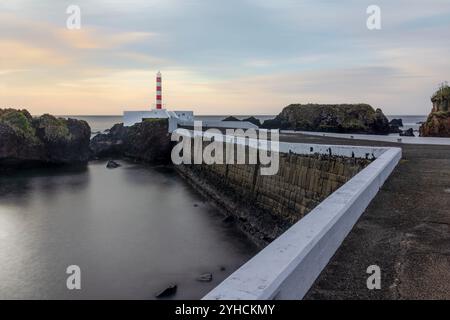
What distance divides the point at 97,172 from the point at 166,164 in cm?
689

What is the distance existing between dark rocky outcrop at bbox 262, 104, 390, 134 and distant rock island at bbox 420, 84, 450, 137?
372 inches

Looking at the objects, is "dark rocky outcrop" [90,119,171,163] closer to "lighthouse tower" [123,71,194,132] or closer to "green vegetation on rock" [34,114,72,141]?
"lighthouse tower" [123,71,194,132]

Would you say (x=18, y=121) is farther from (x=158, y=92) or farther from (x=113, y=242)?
(x=113, y=242)

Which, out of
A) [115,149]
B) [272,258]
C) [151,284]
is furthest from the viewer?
[115,149]

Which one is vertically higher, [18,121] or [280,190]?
[18,121]

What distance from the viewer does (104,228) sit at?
54.3ft

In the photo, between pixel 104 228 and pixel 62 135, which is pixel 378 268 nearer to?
pixel 104 228

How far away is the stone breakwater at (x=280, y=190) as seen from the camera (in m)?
11.9

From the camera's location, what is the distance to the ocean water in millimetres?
10391

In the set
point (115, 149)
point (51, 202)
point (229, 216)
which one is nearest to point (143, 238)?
point (229, 216)

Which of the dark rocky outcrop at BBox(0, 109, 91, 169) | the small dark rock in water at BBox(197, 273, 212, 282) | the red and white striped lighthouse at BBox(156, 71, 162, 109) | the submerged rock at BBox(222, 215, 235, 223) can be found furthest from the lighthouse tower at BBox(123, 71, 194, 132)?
the small dark rock in water at BBox(197, 273, 212, 282)

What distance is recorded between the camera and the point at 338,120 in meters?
39.0

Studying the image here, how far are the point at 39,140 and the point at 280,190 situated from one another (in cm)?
3131

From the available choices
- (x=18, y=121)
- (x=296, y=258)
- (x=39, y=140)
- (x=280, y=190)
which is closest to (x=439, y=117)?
(x=280, y=190)
